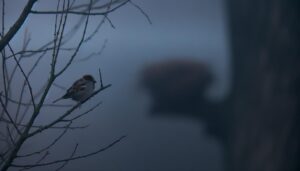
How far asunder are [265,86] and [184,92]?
0.33 metres

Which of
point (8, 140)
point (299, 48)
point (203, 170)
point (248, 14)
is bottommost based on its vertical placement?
point (203, 170)

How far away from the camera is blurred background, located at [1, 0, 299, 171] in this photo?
81.6 inches

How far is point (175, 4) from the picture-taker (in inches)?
82.9

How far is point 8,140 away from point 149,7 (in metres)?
0.72

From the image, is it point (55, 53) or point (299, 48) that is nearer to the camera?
point (55, 53)

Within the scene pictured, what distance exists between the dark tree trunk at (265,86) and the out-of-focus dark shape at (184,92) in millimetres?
93

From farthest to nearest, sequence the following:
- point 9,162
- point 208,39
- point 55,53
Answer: point 208,39
point 55,53
point 9,162

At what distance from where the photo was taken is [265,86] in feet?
7.15

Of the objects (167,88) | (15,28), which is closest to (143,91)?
(167,88)

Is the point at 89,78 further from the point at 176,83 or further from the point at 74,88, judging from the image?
the point at 176,83

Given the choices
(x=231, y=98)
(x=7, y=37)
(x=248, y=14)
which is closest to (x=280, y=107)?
(x=231, y=98)

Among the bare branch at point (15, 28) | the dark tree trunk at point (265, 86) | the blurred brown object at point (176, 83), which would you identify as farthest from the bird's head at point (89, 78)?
the dark tree trunk at point (265, 86)

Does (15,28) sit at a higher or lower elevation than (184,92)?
higher

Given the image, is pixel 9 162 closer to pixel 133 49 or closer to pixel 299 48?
pixel 133 49
